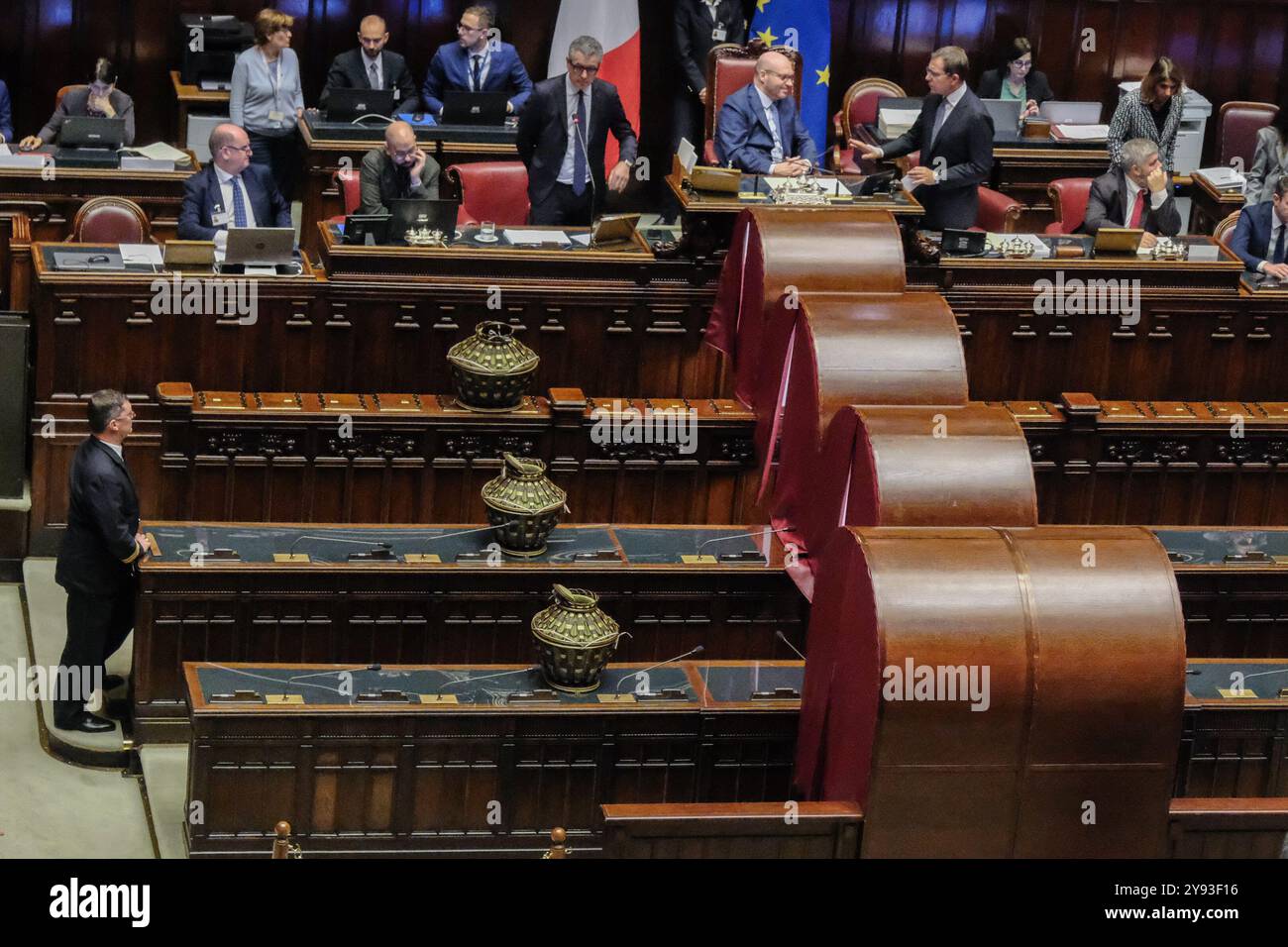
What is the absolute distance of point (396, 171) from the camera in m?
11.0

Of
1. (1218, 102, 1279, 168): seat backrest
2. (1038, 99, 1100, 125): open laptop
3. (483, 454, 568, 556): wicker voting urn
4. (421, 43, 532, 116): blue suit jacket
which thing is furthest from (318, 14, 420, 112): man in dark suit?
(1218, 102, 1279, 168): seat backrest

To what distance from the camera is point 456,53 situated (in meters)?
12.9

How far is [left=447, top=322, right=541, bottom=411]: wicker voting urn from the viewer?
9727 mm

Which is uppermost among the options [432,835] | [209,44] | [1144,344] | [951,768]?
[209,44]

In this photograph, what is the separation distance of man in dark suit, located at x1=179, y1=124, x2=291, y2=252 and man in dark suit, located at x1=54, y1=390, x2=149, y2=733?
210 centimetres

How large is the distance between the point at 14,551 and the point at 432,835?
2748mm

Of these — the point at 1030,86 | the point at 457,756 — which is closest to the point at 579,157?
the point at 1030,86

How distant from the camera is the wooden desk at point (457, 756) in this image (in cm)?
789

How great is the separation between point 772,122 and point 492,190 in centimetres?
144

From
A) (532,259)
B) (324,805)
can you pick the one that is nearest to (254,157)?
(532,259)

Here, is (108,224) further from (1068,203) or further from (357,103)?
(1068,203)

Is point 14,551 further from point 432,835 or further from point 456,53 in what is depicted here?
point 456,53

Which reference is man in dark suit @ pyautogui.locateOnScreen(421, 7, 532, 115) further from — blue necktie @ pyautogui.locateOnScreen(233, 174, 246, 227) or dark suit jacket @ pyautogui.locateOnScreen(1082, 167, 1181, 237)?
dark suit jacket @ pyautogui.locateOnScreen(1082, 167, 1181, 237)
